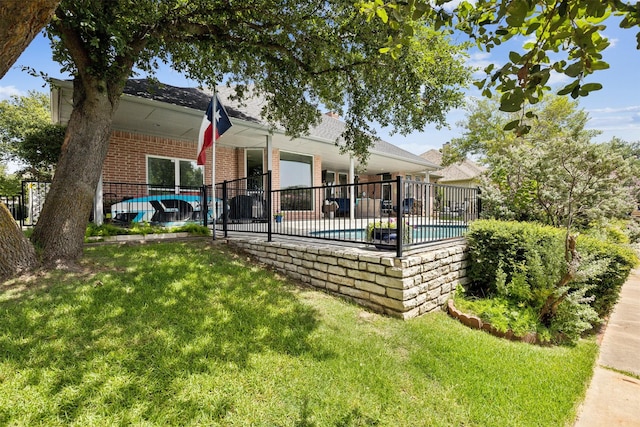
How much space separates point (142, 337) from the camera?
2.65m

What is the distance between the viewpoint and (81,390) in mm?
2012

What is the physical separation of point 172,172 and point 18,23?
792 cm

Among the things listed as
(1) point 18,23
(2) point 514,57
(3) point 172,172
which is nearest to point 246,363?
(2) point 514,57

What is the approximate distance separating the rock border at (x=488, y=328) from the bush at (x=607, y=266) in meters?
1.09

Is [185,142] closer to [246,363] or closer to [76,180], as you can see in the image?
[76,180]

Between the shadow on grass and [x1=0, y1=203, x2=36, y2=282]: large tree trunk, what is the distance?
1.83 feet

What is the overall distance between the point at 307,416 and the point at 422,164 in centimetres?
1362

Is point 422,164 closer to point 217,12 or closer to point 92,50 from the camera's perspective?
point 217,12

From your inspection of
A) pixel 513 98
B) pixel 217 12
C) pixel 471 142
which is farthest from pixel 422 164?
pixel 513 98

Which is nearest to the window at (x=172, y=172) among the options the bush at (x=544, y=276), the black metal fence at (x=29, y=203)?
the black metal fence at (x=29, y=203)

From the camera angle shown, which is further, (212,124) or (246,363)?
(212,124)

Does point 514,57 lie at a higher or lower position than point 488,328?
higher

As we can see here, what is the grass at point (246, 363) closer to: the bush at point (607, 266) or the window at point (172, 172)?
the bush at point (607, 266)

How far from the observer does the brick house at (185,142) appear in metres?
6.91
